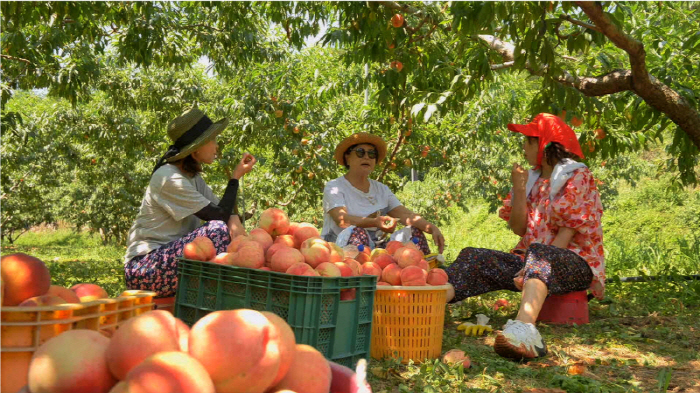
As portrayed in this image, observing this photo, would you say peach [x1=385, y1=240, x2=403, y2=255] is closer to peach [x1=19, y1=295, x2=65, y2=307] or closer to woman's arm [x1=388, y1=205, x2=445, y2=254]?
woman's arm [x1=388, y1=205, x2=445, y2=254]

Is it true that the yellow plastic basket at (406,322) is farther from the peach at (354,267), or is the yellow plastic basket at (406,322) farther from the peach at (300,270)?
the peach at (300,270)

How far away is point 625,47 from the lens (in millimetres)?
4094

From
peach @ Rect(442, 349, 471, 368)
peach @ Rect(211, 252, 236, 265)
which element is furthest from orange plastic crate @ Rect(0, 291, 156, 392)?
peach @ Rect(442, 349, 471, 368)

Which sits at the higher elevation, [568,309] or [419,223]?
[419,223]

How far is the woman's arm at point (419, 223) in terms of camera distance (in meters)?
4.30

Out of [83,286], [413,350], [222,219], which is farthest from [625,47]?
[83,286]

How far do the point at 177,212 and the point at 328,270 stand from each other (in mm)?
1189

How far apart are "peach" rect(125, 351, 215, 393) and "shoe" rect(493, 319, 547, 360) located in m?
2.20

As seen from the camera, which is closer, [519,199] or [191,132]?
[191,132]

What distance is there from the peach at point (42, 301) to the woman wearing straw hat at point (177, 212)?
1.47 meters

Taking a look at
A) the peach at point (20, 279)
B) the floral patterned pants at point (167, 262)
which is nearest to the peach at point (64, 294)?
the peach at point (20, 279)

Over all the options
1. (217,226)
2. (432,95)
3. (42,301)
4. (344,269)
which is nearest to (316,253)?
(344,269)

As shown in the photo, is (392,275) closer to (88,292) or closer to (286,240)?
(286,240)

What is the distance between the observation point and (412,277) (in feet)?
10.1
